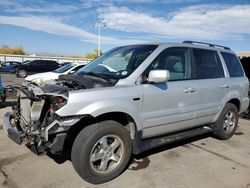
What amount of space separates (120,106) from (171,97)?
3.38 feet

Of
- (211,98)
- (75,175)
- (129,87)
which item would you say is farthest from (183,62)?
(75,175)

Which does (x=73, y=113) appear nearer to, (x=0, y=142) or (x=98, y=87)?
(x=98, y=87)

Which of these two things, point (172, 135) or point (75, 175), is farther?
point (172, 135)

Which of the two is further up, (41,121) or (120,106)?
(120,106)

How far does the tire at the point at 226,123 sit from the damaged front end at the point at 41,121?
3317 mm

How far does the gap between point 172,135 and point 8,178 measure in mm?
2613

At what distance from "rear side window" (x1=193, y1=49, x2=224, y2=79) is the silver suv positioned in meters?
0.02

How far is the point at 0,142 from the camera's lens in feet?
17.0

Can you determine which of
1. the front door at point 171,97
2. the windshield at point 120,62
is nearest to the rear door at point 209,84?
the front door at point 171,97

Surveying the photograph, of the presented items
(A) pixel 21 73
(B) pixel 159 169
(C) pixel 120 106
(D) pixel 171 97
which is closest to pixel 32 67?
(A) pixel 21 73

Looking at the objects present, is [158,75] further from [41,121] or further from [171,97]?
[41,121]

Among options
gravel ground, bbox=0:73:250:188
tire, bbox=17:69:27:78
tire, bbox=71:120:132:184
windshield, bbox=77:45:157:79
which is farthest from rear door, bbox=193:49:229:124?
tire, bbox=17:69:27:78

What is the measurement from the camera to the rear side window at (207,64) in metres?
4.95

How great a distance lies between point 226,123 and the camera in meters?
5.81
